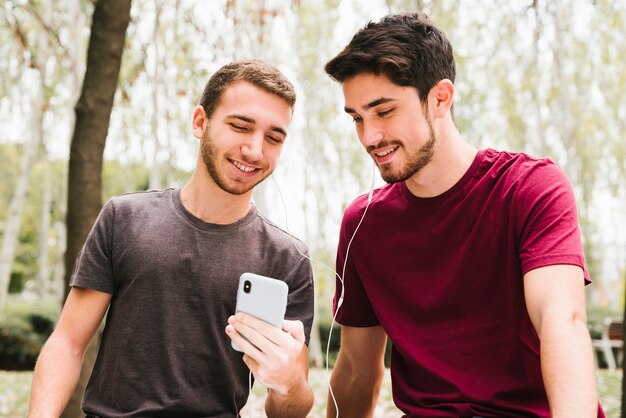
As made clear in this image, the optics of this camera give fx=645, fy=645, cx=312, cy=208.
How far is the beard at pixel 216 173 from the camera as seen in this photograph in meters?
2.62

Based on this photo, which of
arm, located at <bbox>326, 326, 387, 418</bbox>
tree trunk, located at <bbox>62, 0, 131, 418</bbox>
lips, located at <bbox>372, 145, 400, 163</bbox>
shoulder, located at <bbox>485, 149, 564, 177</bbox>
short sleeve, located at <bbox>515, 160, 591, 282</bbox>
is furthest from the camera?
tree trunk, located at <bbox>62, 0, 131, 418</bbox>

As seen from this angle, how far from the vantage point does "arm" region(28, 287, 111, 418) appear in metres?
2.44

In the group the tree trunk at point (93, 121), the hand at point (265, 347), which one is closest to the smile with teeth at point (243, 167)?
the hand at point (265, 347)

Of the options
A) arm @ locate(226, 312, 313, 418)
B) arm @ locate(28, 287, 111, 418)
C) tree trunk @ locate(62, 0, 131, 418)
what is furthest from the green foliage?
arm @ locate(226, 312, 313, 418)

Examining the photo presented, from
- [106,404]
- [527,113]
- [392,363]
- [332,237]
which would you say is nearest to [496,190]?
[392,363]

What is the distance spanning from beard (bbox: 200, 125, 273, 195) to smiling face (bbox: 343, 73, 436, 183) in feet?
1.61

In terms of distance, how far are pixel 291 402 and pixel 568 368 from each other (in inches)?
40.6

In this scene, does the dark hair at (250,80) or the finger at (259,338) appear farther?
the dark hair at (250,80)

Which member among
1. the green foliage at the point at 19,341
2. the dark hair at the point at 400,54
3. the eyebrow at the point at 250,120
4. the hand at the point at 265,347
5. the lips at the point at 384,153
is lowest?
the green foliage at the point at 19,341

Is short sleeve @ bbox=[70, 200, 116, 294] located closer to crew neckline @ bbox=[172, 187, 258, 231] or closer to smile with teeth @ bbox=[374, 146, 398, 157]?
crew neckline @ bbox=[172, 187, 258, 231]

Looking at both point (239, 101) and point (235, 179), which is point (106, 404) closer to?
point (235, 179)

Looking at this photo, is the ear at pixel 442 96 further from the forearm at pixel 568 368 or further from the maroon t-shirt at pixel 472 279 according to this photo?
the forearm at pixel 568 368

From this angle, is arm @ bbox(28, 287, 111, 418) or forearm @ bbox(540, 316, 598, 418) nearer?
forearm @ bbox(540, 316, 598, 418)

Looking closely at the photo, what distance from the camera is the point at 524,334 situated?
2299 mm
